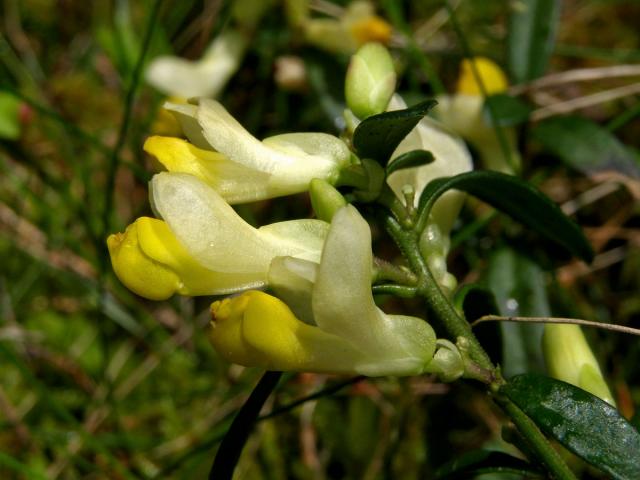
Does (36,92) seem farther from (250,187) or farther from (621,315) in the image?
(621,315)

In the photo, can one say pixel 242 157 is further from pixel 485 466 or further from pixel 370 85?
pixel 485 466

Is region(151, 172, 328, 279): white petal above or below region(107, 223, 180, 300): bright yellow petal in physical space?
above

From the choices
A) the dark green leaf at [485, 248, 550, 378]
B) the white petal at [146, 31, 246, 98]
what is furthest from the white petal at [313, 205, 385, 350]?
the white petal at [146, 31, 246, 98]

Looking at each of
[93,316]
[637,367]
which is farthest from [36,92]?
[637,367]

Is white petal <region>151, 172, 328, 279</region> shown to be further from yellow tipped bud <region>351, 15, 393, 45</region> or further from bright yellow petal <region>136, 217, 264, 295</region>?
yellow tipped bud <region>351, 15, 393, 45</region>

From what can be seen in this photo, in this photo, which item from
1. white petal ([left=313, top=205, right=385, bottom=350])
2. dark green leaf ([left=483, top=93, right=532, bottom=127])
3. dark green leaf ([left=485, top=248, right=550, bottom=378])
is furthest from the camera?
dark green leaf ([left=483, top=93, right=532, bottom=127])

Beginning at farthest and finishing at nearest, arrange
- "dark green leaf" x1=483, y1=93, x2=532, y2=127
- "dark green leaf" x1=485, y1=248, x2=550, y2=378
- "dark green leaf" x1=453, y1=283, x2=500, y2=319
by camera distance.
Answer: "dark green leaf" x1=483, y1=93, x2=532, y2=127
"dark green leaf" x1=485, y1=248, x2=550, y2=378
"dark green leaf" x1=453, y1=283, x2=500, y2=319

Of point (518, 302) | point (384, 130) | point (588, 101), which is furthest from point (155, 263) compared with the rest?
point (588, 101)
